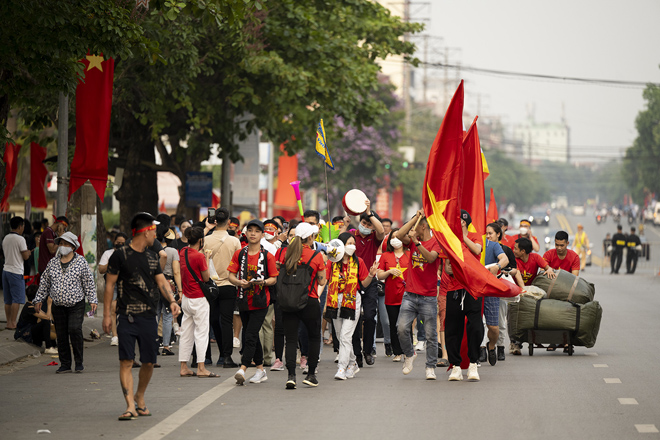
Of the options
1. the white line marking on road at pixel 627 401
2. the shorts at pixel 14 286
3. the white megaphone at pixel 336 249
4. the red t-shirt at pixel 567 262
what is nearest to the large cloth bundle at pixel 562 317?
the red t-shirt at pixel 567 262

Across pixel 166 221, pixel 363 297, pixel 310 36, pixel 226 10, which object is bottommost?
pixel 363 297

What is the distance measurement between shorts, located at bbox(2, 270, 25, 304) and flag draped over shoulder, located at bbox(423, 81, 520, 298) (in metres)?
7.48

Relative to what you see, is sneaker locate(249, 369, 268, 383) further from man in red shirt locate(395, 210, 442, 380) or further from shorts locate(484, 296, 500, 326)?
shorts locate(484, 296, 500, 326)

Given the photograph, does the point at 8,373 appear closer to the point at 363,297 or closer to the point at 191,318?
the point at 191,318

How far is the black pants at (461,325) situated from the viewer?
1096 centimetres

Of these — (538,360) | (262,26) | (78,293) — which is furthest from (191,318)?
(262,26)

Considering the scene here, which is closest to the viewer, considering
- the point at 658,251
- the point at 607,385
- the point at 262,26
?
the point at 607,385

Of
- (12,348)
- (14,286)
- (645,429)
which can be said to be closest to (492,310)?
(645,429)

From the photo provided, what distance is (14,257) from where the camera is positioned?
16.1 meters

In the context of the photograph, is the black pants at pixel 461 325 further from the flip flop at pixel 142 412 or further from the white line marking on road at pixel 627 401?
the flip flop at pixel 142 412

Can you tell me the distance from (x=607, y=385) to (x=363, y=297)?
121 inches

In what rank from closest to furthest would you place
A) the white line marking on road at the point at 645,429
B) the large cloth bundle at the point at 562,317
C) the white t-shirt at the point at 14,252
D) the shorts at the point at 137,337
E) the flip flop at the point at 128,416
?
the white line marking on road at the point at 645,429, the flip flop at the point at 128,416, the shorts at the point at 137,337, the large cloth bundle at the point at 562,317, the white t-shirt at the point at 14,252

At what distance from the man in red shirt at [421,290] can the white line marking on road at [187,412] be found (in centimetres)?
200

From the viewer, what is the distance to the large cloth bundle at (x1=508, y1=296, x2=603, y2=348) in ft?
42.8
